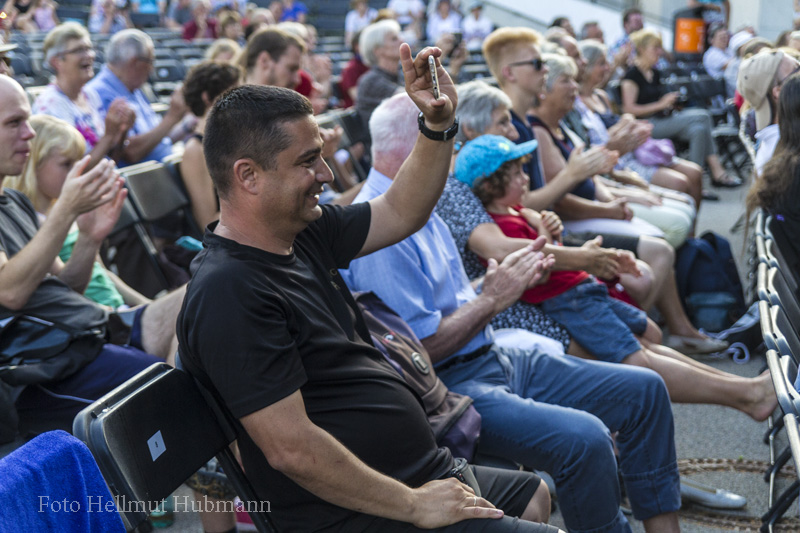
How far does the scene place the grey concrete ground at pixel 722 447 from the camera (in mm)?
2686

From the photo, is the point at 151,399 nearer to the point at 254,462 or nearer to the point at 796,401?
the point at 254,462

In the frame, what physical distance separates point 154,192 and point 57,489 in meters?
2.38

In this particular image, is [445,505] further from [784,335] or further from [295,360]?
[784,335]

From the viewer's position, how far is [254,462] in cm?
160

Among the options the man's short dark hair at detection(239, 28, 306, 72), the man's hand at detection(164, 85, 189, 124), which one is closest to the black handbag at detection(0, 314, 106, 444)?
the man's hand at detection(164, 85, 189, 124)

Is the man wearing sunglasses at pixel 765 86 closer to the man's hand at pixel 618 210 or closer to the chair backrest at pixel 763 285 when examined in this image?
the man's hand at pixel 618 210

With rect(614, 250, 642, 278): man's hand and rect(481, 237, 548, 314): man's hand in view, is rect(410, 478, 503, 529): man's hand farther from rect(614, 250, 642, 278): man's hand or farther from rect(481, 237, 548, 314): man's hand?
rect(614, 250, 642, 278): man's hand

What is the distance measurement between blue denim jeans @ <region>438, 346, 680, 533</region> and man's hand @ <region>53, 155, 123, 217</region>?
1.07 meters

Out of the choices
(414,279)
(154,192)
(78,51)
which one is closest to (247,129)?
(414,279)

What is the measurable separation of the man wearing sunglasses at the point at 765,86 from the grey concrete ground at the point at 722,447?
3.47ft

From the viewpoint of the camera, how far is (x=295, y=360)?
4.86 ft

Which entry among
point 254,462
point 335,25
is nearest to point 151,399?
point 254,462

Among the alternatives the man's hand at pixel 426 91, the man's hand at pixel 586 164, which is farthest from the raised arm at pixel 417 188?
the man's hand at pixel 586 164

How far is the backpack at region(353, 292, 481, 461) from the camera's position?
77.7 inches
